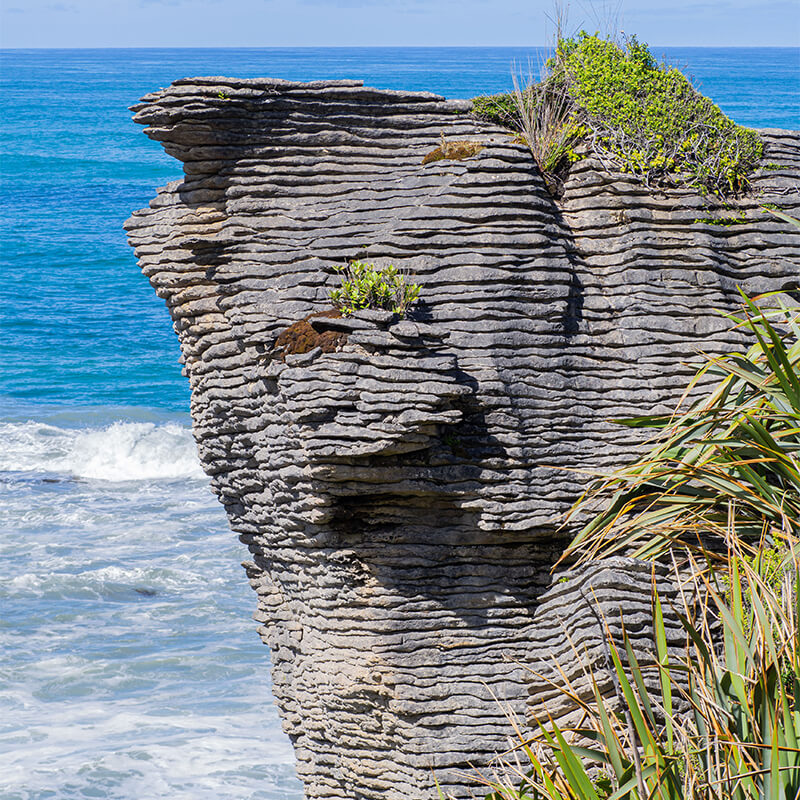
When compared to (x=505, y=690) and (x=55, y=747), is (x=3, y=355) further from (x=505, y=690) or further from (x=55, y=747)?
(x=505, y=690)

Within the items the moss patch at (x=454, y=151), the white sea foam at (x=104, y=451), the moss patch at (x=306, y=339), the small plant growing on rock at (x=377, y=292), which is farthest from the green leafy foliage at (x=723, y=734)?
the white sea foam at (x=104, y=451)

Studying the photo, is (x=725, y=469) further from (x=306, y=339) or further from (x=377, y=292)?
(x=306, y=339)

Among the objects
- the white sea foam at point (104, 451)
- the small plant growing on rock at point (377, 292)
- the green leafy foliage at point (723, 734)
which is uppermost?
the small plant growing on rock at point (377, 292)

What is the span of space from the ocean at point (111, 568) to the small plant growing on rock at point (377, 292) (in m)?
3.47

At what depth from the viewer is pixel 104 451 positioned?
90.5 feet

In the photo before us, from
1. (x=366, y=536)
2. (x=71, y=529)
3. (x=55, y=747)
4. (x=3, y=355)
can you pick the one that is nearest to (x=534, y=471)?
(x=366, y=536)

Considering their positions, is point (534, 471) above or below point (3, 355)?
above

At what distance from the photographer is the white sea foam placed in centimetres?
2667

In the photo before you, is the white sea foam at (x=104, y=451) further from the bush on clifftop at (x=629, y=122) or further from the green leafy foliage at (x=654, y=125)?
the green leafy foliage at (x=654, y=125)

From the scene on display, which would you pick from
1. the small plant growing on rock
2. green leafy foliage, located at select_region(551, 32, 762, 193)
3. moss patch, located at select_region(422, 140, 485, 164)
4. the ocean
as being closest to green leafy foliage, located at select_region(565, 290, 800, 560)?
the small plant growing on rock

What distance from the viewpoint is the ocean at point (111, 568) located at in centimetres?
1503

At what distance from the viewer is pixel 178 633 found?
60.4 feet

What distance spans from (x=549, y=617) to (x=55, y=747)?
30.9 ft

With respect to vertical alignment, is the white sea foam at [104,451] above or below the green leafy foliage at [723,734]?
below
